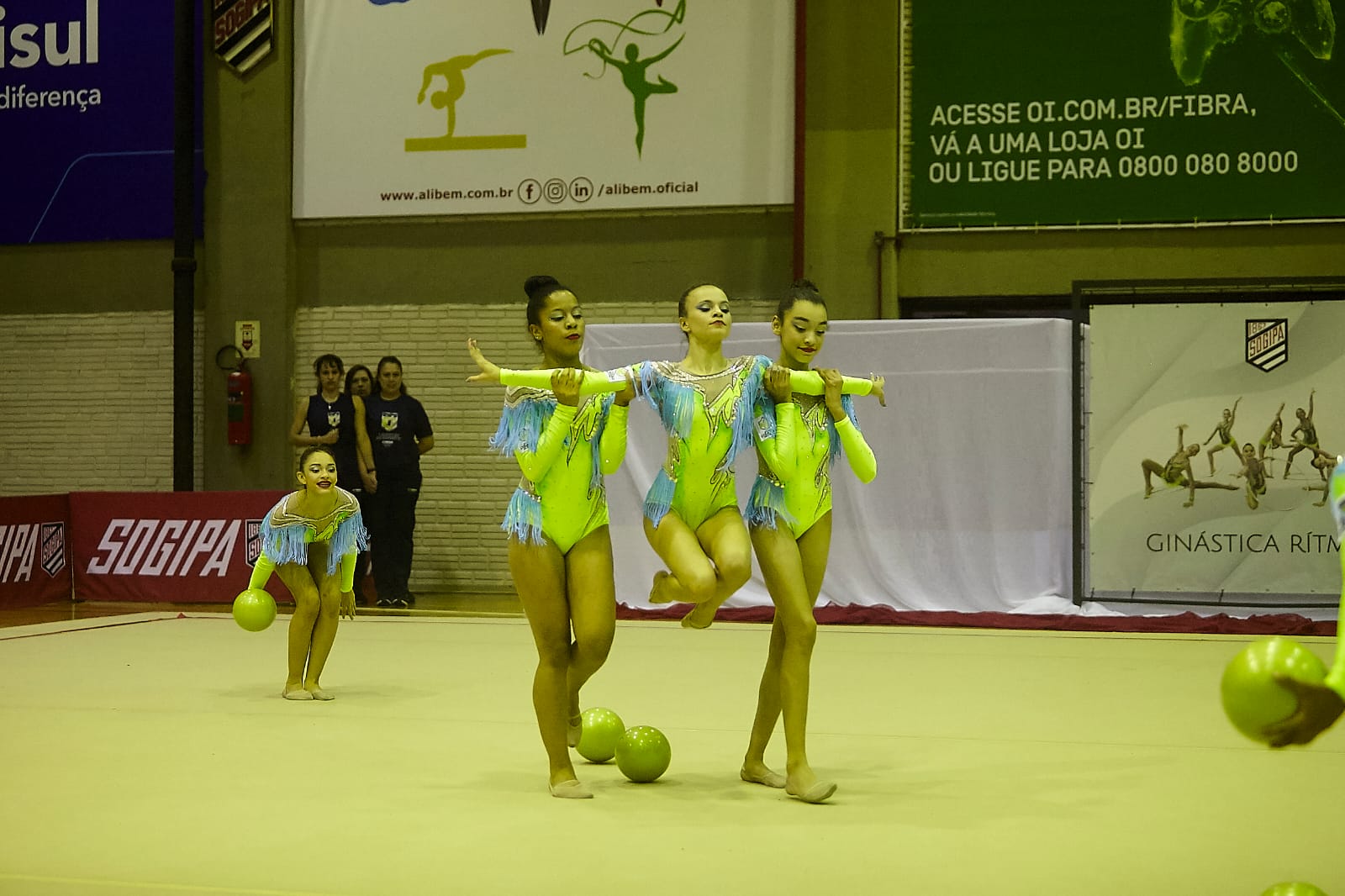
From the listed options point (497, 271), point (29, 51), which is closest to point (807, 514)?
point (497, 271)

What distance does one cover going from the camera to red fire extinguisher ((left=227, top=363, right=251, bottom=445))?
13.1 m

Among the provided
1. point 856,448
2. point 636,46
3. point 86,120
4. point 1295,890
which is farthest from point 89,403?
point 1295,890

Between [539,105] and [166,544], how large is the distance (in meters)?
5.09

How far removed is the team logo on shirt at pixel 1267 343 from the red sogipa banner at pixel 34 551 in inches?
372

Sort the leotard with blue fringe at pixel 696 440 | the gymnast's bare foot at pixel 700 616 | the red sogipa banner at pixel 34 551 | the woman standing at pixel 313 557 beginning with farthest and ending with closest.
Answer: the red sogipa banner at pixel 34 551 < the woman standing at pixel 313 557 < the leotard with blue fringe at pixel 696 440 < the gymnast's bare foot at pixel 700 616

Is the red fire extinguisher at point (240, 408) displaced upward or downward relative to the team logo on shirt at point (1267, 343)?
downward

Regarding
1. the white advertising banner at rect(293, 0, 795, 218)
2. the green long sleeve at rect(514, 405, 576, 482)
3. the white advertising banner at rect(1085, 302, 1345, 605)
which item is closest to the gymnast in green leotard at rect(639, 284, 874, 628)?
the green long sleeve at rect(514, 405, 576, 482)

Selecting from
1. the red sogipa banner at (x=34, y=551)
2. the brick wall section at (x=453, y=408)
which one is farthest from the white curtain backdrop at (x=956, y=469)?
the red sogipa banner at (x=34, y=551)

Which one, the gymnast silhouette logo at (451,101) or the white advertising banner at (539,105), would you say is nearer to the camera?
the white advertising banner at (539,105)

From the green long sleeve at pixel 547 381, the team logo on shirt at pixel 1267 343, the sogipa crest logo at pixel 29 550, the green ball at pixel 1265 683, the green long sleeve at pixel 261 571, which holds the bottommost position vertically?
the sogipa crest logo at pixel 29 550

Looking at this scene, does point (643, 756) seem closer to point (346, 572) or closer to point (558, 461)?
point (558, 461)

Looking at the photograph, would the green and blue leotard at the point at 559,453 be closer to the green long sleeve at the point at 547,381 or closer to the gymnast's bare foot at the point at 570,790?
the green long sleeve at the point at 547,381

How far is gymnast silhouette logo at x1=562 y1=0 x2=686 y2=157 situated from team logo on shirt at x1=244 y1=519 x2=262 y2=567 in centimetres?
469

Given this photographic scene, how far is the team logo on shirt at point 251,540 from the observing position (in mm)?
11391
